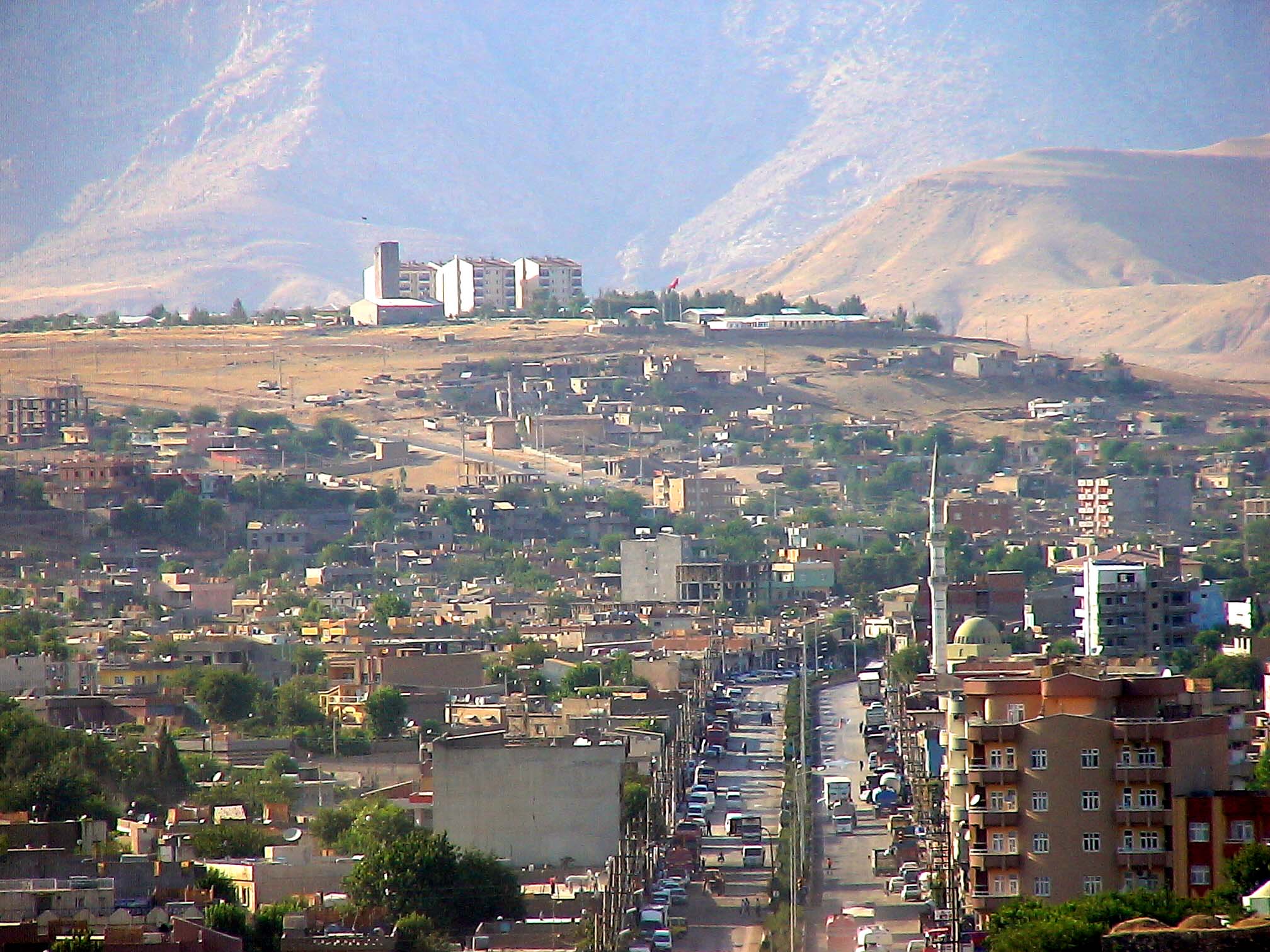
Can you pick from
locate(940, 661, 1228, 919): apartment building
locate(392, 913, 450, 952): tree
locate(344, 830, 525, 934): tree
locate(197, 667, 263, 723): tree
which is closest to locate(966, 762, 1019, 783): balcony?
locate(940, 661, 1228, 919): apartment building

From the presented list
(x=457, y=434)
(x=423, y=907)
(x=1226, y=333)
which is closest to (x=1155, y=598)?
(x=423, y=907)

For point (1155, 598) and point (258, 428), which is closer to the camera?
point (1155, 598)

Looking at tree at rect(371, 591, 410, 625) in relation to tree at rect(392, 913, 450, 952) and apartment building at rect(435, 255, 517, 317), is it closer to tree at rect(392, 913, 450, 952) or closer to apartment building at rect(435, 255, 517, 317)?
tree at rect(392, 913, 450, 952)

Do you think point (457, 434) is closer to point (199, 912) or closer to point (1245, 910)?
point (199, 912)

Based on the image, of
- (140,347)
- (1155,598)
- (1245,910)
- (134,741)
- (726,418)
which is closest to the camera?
(1245,910)

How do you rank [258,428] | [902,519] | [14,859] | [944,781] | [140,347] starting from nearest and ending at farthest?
1. [14,859]
2. [944,781]
3. [902,519]
4. [258,428]
5. [140,347]

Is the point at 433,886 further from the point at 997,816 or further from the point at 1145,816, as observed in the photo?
the point at 1145,816
